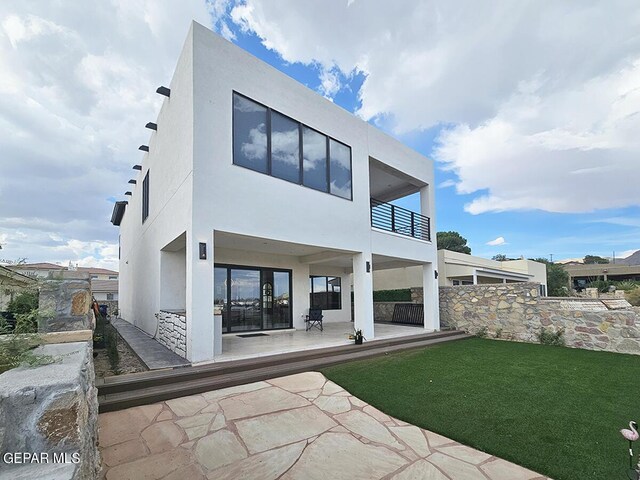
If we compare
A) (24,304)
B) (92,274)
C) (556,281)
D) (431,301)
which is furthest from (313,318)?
(556,281)

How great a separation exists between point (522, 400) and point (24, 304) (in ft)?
23.0

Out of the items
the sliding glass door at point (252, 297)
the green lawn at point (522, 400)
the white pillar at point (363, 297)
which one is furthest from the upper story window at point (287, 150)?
the green lawn at point (522, 400)

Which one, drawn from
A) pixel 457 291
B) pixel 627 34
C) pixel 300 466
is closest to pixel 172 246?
pixel 300 466

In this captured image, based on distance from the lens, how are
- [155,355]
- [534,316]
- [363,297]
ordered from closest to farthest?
1. [155,355]
2. [363,297]
3. [534,316]

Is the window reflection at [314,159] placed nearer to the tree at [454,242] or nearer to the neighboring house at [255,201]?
the neighboring house at [255,201]

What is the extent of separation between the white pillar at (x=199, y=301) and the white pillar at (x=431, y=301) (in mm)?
8295

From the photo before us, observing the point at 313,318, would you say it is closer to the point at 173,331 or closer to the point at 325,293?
the point at 325,293

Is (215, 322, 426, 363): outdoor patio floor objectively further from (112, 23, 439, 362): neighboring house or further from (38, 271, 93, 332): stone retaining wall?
(38, 271, 93, 332): stone retaining wall

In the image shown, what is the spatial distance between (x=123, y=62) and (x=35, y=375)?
391 inches

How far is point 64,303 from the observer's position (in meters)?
3.70

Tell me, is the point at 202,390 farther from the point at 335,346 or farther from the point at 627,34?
the point at 627,34

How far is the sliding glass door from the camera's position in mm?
9641

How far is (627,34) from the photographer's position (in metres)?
8.18

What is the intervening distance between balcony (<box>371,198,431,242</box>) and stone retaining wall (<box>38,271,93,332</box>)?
25.6ft
